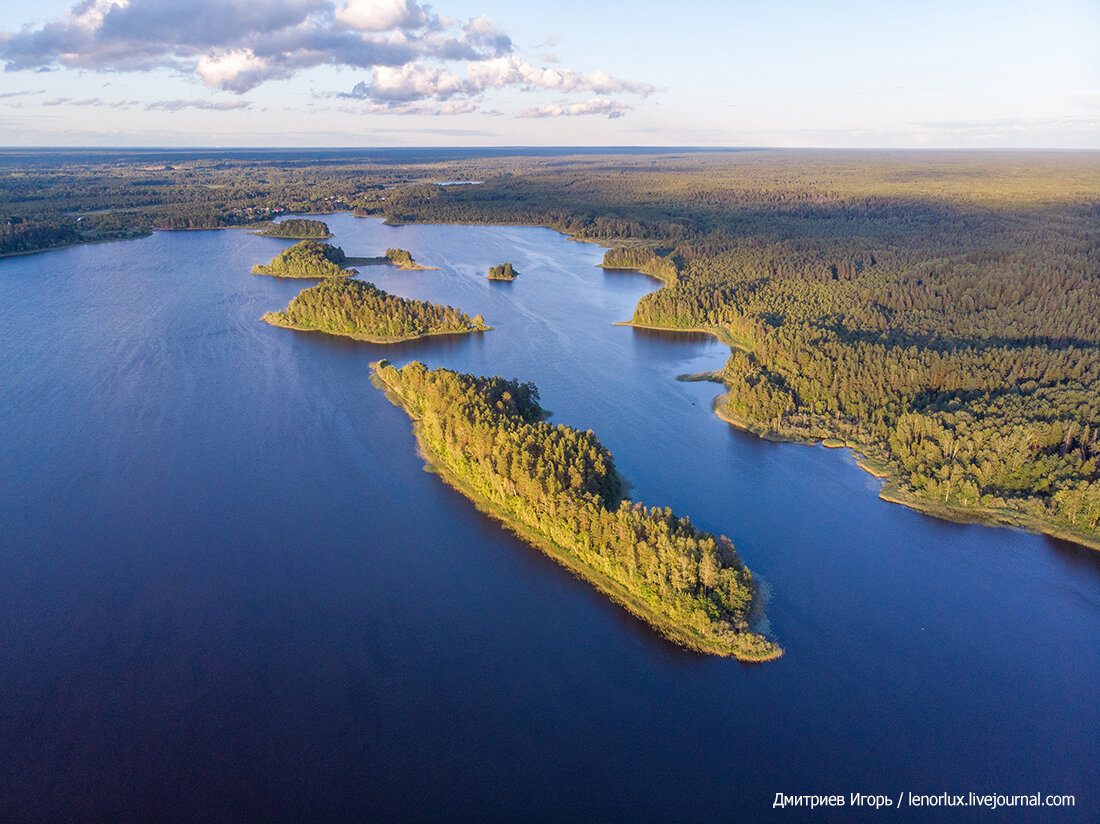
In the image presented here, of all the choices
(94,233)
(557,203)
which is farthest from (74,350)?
(557,203)

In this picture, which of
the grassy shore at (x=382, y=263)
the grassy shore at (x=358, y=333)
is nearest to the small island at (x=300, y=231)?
the grassy shore at (x=382, y=263)

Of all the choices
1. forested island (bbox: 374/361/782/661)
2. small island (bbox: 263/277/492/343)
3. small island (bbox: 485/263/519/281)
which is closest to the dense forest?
forested island (bbox: 374/361/782/661)

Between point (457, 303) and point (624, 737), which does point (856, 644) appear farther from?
point (457, 303)

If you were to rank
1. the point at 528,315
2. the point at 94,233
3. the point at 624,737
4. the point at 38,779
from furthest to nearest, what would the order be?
the point at 94,233, the point at 528,315, the point at 624,737, the point at 38,779

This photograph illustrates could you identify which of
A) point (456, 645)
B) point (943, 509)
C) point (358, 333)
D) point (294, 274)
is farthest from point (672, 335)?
point (294, 274)

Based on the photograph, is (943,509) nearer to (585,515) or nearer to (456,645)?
(585,515)

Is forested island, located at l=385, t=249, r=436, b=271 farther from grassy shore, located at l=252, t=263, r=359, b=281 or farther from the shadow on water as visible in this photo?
the shadow on water

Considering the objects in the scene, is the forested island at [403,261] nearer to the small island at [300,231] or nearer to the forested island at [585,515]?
the small island at [300,231]
